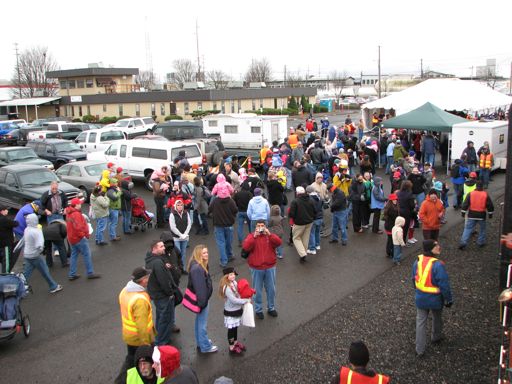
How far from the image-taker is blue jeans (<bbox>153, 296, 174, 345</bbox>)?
6973 millimetres

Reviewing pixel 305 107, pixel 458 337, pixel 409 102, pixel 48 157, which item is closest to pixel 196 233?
pixel 458 337

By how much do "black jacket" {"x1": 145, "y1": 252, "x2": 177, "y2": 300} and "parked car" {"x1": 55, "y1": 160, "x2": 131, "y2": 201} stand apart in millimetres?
11022

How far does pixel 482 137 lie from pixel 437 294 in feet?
47.8

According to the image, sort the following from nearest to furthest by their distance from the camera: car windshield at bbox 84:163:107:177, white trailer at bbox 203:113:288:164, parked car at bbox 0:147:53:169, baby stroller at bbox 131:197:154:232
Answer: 1. baby stroller at bbox 131:197:154:232
2. car windshield at bbox 84:163:107:177
3. parked car at bbox 0:147:53:169
4. white trailer at bbox 203:113:288:164

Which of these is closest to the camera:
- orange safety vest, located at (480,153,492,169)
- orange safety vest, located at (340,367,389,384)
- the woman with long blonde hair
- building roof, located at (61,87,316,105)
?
orange safety vest, located at (340,367,389,384)

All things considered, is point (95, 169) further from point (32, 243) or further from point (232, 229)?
point (32, 243)

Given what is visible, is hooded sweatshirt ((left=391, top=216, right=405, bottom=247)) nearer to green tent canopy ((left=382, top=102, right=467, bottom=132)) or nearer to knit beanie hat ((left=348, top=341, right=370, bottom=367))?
knit beanie hat ((left=348, top=341, right=370, bottom=367))

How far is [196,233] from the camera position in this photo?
13.6 meters

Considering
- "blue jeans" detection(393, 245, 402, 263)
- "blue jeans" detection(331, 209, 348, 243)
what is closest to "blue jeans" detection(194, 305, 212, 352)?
"blue jeans" detection(393, 245, 402, 263)

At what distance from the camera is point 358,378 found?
449 cm

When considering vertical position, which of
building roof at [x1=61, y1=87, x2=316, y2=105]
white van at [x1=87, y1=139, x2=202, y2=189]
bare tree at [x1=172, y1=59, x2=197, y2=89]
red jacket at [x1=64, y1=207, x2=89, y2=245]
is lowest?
red jacket at [x1=64, y1=207, x2=89, y2=245]

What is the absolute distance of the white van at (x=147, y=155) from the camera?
18.8m

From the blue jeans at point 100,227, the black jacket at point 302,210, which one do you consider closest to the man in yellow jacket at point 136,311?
the black jacket at point 302,210

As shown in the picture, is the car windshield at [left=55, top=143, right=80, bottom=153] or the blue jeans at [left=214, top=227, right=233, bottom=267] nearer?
the blue jeans at [left=214, top=227, right=233, bottom=267]
